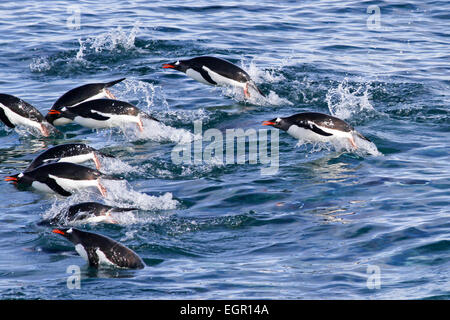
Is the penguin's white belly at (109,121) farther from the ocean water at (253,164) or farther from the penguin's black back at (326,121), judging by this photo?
the penguin's black back at (326,121)

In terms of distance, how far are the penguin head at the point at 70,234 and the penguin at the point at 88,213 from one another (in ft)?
2.22

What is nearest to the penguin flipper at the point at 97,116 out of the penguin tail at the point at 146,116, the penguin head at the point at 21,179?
the penguin tail at the point at 146,116

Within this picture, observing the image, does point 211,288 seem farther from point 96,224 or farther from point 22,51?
point 22,51

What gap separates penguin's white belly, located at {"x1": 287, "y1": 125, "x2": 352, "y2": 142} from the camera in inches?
470

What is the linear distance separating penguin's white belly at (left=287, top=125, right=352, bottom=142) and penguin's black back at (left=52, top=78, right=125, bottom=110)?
328 centimetres

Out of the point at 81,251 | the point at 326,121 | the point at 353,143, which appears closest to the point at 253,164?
the point at 326,121

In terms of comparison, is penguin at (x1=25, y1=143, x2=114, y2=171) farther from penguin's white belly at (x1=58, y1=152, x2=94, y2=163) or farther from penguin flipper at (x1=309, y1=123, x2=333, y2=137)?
penguin flipper at (x1=309, y1=123, x2=333, y2=137)

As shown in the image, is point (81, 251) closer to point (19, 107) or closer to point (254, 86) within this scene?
point (19, 107)

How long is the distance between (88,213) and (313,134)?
13.9 ft

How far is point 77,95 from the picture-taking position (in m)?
13.5

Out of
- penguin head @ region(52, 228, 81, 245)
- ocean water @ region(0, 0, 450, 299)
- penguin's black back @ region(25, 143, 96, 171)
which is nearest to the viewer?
ocean water @ region(0, 0, 450, 299)

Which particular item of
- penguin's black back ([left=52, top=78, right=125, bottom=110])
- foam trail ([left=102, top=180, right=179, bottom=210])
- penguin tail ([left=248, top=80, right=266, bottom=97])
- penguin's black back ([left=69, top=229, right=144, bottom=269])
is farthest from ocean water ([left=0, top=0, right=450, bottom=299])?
penguin's black back ([left=52, top=78, right=125, bottom=110])

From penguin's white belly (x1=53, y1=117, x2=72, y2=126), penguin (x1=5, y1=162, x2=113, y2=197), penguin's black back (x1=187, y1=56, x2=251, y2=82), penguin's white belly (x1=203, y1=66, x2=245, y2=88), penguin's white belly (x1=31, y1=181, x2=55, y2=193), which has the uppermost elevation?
penguin's black back (x1=187, y1=56, x2=251, y2=82)

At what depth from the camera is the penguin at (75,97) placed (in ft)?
43.8
